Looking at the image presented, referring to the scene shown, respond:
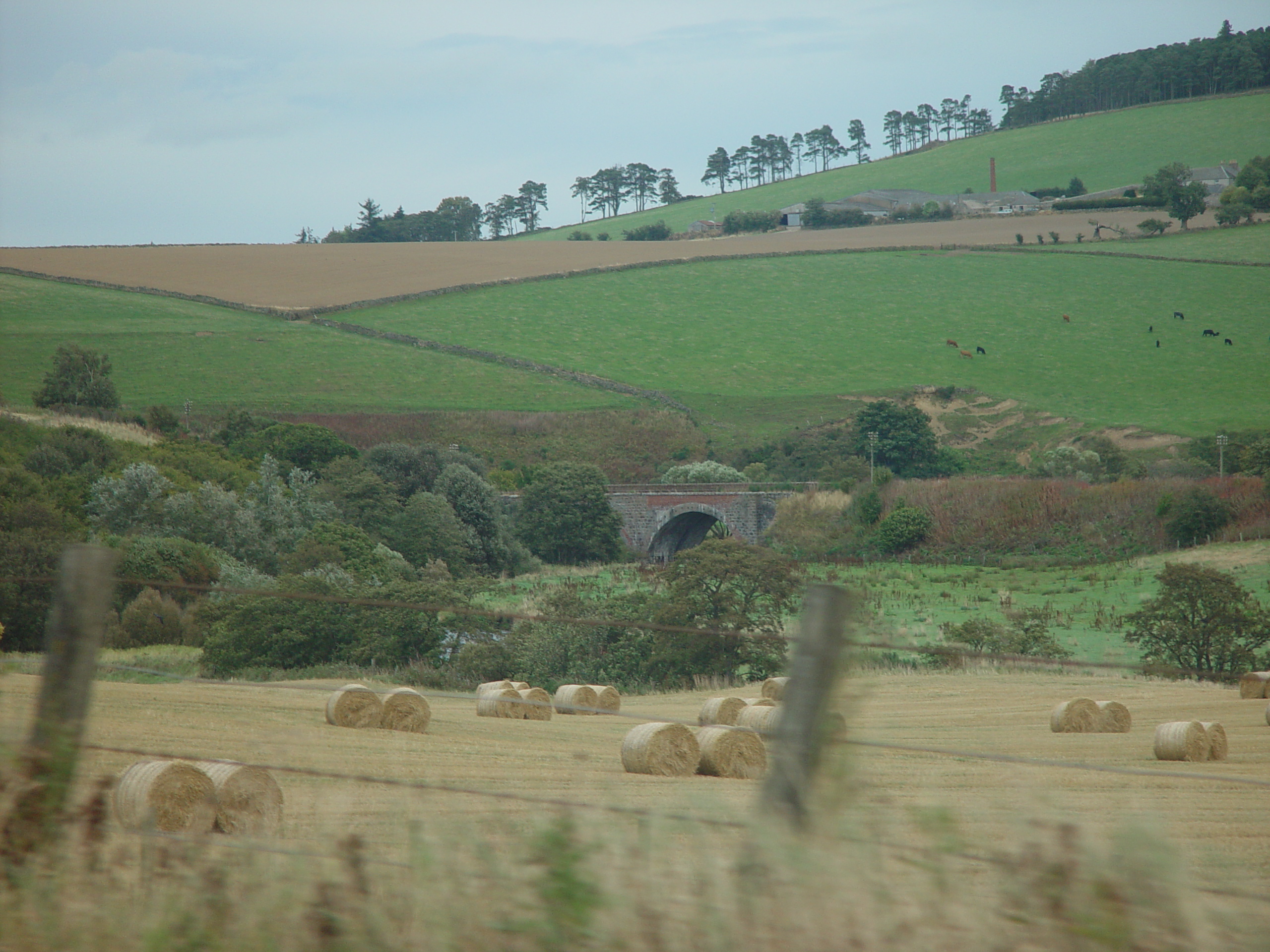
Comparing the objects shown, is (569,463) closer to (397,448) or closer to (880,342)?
(397,448)

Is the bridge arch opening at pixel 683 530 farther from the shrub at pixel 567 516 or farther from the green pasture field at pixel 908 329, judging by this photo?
the green pasture field at pixel 908 329

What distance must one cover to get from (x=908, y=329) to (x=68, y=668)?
67.1 m

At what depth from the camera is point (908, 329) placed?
220 ft

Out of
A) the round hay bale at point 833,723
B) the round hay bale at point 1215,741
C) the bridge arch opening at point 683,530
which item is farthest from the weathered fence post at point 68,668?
the bridge arch opening at point 683,530

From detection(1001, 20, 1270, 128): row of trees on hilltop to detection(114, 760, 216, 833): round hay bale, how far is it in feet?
428

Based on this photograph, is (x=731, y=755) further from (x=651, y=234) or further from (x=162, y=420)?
(x=651, y=234)

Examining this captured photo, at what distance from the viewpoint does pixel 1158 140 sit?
10731 cm

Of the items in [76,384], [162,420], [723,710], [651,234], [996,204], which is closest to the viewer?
[723,710]

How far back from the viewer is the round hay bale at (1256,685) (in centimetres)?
1300

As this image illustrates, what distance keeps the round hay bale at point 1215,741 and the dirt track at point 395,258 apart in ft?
211

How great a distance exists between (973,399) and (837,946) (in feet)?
186

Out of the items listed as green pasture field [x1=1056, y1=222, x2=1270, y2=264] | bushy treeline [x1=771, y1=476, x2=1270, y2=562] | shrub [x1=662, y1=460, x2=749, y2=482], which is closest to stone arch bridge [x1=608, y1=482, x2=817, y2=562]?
shrub [x1=662, y1=460, x2=749, y2=482]

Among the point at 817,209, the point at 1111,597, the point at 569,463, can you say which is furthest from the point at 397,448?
the point at 817,209

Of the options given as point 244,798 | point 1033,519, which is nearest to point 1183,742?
point 244,798
